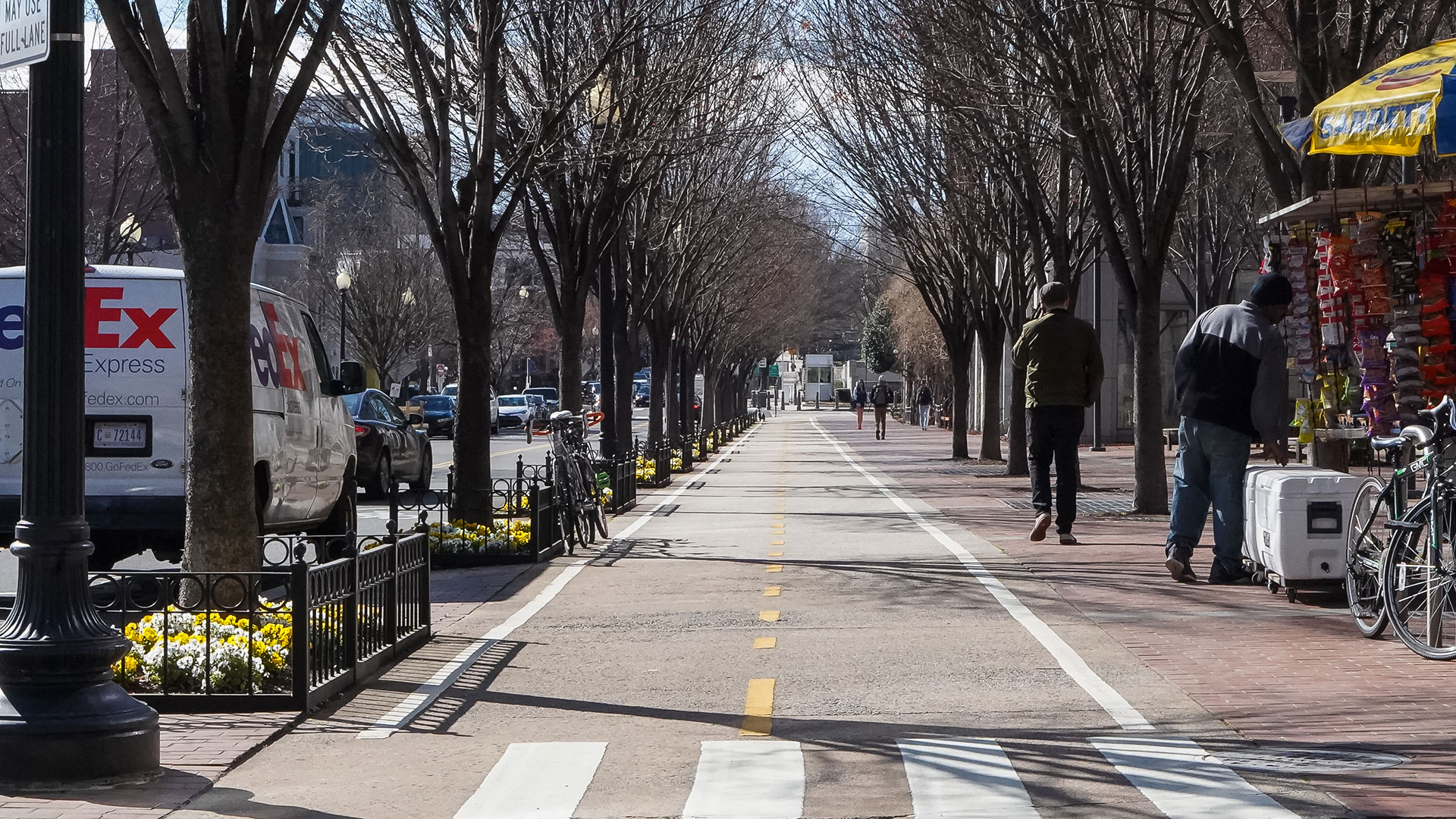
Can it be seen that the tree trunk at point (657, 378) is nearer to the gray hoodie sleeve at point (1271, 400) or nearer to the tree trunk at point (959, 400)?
the tree trunk at point (959, 400)

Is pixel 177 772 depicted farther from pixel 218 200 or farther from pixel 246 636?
pixel 218 200

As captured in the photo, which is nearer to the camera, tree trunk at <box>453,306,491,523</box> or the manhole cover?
the manhole cover

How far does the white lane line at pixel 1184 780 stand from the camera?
556cm

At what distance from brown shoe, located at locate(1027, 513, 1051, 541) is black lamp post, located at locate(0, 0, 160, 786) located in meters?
9.62

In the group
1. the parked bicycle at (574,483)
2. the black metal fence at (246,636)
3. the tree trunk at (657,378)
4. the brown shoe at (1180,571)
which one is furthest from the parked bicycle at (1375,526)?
the tree trunk at (657,378)

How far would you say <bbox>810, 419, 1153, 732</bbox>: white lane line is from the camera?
7.29 m

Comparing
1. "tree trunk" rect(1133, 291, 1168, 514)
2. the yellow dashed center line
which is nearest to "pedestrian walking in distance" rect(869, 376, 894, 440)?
"tree trunk" rect(1133, 291, 1168, 514)

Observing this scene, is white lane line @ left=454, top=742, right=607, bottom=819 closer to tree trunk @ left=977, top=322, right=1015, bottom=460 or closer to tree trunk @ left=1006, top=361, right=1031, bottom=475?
tree trunk @ left=1006, top=361, right=1031, bottom=475

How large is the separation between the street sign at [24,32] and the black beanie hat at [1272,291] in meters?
8.13

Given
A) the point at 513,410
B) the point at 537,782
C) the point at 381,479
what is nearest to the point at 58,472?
the point at 537,782

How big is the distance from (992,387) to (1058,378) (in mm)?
21992

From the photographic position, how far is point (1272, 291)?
11547 millimetres

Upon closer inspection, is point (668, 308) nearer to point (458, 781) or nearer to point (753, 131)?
point (753, 131)

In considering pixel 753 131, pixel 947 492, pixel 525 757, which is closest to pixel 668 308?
pixel 753 131
